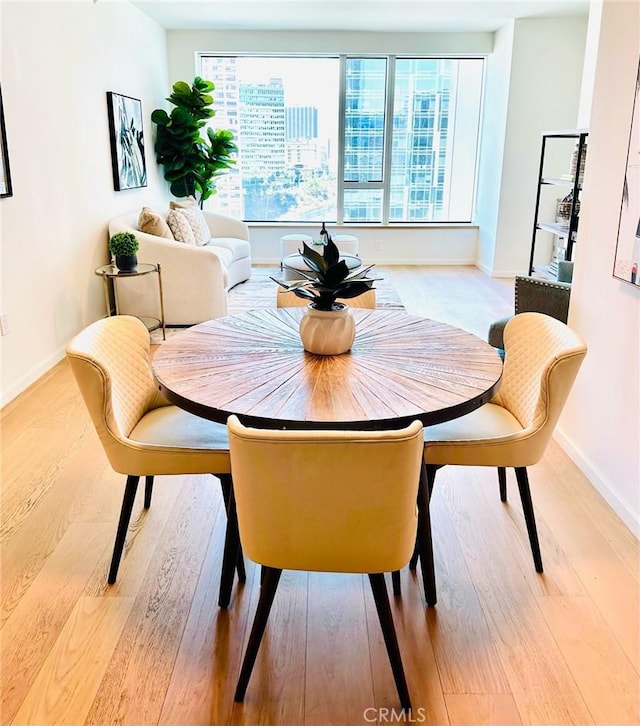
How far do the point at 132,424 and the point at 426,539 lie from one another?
0.99 meters

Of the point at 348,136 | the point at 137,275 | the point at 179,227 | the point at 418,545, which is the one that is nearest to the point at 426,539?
the point at 418,545

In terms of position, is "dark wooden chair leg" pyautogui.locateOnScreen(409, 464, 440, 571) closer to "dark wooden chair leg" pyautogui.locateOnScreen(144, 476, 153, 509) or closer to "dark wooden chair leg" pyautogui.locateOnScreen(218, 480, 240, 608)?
"dark wooden chair leg" pyautogui.locateOnScreen(218, 480, 240, 608)

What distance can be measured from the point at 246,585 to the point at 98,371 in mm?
824

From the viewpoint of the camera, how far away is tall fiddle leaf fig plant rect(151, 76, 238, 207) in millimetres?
6004

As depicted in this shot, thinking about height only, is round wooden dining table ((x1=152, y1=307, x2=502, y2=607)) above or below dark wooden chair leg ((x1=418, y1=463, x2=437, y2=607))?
above

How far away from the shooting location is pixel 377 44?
21.6 ft

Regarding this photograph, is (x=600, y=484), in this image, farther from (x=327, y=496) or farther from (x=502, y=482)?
(x=327, y=496)

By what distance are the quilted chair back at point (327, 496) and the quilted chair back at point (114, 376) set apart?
0.57 meters

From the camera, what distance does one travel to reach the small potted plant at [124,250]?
4.12 meters

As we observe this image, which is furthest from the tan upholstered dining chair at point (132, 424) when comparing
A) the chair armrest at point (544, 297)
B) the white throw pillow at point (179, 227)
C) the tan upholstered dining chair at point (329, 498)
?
the white throw pillow at point (179, 227)

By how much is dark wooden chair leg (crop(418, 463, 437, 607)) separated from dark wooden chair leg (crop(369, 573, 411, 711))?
1.10 feet

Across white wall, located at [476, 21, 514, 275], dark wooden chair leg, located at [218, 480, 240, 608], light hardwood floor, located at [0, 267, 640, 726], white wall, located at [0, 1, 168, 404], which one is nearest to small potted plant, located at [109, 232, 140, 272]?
white wall, located at [0, 1, 168, 404]

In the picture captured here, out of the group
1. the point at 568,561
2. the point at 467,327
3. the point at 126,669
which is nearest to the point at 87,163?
the point at 467,327

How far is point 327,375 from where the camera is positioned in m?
1.75
